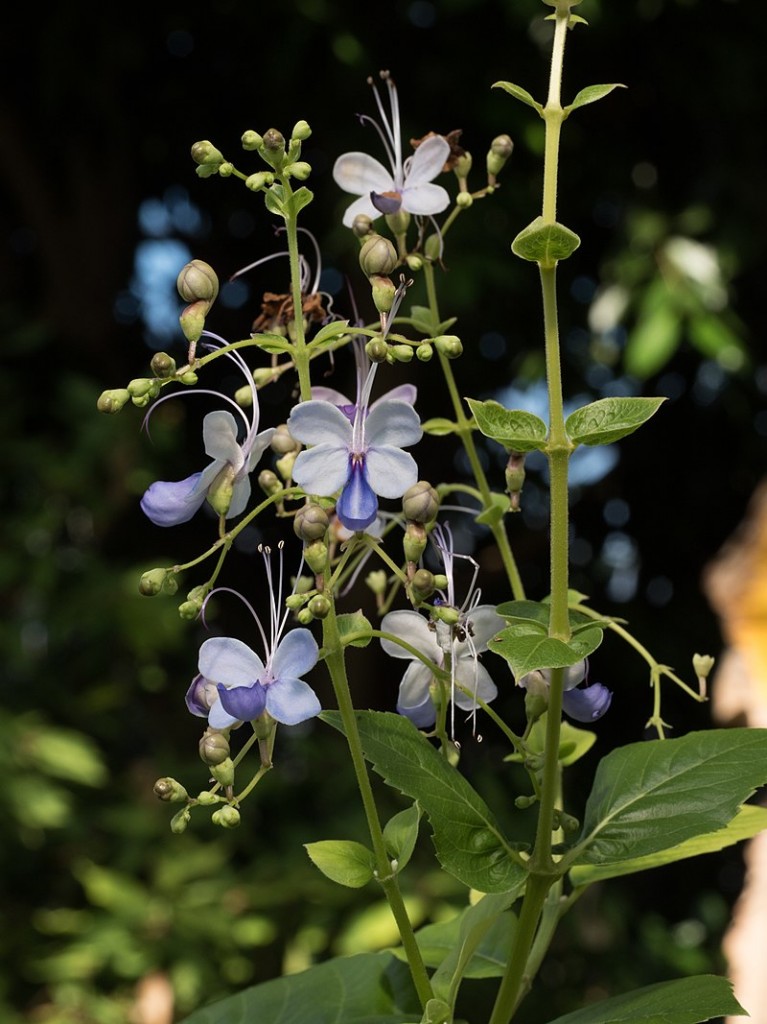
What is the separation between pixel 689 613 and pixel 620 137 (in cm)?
86

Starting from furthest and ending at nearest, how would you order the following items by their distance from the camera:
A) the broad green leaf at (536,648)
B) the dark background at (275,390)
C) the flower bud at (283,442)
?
the dark background at (275,390) → the flower bud at (283,442) → the broad green leaf at (536,648)

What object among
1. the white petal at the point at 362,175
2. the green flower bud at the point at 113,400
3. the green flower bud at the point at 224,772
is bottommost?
the green flower bud at the point at 224,772

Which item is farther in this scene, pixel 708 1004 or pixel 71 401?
pixel 71 401

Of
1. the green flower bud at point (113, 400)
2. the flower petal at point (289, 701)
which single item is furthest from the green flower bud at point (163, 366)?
the flower petal at point (289, 701)

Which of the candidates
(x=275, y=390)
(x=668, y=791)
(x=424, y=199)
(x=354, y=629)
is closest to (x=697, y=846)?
(x=668, y=791)

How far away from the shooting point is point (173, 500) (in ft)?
1.59

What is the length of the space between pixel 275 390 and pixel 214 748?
1915 mm

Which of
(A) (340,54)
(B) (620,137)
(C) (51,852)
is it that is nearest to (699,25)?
(B) (620,137)

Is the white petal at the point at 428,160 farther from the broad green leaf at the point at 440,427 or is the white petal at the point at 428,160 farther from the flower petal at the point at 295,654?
the flower petal at the point at 295,654

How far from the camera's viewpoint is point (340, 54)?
1.86 m

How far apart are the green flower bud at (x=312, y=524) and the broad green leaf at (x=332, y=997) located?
26cm

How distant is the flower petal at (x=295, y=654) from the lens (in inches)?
18.6

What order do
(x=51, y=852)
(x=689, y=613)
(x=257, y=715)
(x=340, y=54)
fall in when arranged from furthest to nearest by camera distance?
(x=689, y=613) < (x=51, y=852) < (x=340, y=54) < (x=257, y=715)

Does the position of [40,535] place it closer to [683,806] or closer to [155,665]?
[155,665]
